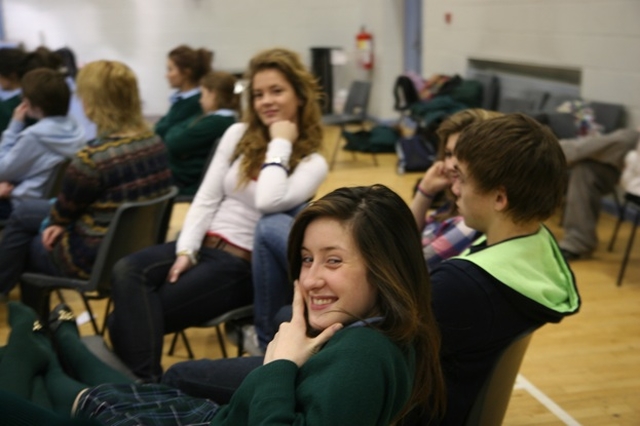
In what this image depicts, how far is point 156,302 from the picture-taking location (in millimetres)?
2572

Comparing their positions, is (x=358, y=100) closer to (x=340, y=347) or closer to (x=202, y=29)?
(x=202, y=29)

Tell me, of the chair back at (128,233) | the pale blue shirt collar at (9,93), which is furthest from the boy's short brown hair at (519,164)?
the pale blue shirt collar at (9,93)

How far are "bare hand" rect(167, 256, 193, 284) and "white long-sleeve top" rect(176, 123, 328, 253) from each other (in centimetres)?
4

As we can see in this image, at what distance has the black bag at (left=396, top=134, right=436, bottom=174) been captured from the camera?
24.6 ft

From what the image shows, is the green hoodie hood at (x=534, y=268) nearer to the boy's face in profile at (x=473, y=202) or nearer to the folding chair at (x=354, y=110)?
the boy's face in profile at (x=473, y=202)

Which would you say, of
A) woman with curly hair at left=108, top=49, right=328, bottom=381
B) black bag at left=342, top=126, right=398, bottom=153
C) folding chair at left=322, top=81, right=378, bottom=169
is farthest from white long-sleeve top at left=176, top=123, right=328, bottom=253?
black bag at left=342, top=126, right=398, bottom=153

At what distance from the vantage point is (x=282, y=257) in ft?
7.91

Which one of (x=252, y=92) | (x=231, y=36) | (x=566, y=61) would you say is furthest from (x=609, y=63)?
(x=231, y=36)

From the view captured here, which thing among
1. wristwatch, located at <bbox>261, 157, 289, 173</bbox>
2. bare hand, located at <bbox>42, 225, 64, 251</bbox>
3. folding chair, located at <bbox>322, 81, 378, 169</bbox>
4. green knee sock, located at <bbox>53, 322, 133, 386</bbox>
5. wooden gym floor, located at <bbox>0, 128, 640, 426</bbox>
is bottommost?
folding chair, located at <bbox>322, 81, 378, 169</bbox>

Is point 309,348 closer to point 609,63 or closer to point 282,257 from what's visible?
point 282,257

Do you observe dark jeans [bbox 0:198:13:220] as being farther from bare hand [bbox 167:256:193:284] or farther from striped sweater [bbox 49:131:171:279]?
bare hand [bbox 167:256:193:284]

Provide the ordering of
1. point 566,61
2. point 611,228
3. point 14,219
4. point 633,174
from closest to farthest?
point 14,219 < point 633,174 < point 611,228 < point 566,61

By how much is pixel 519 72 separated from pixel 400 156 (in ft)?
4.39

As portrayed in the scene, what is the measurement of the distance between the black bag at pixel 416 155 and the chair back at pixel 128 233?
15.6 ft
